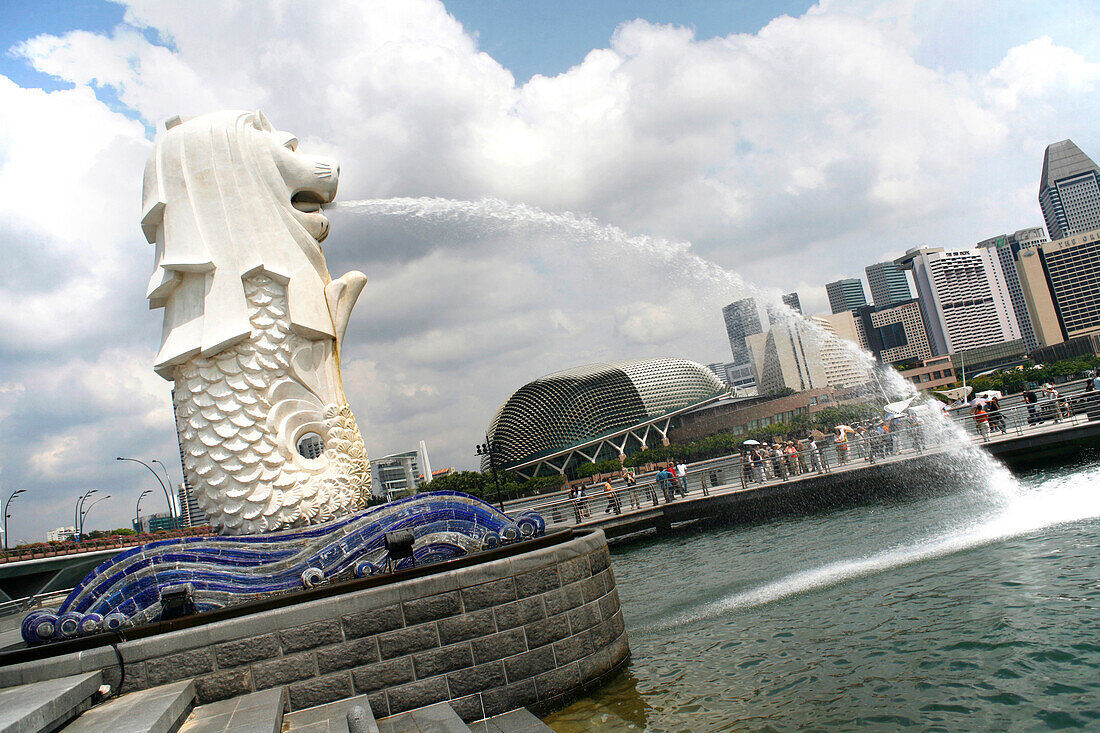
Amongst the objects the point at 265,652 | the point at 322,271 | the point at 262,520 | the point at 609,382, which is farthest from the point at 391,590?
the point at 609,382

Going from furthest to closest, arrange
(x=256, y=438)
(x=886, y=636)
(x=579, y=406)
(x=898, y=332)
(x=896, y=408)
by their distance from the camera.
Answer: (x=898, y=332), (x=579, y=406), (x=896, y=408), (x=256, y=438), (x=886, y=636)

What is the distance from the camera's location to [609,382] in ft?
213

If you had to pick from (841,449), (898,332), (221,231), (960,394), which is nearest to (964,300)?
(898,332)

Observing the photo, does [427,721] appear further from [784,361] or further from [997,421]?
[784,361]

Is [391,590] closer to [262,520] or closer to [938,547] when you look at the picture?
[262,520]

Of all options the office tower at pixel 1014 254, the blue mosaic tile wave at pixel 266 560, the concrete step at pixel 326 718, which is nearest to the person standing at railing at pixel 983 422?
the blue mosaic tile wave at pixel 266 560

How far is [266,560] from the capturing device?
22.3ft

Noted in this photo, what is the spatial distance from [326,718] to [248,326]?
15.9ft

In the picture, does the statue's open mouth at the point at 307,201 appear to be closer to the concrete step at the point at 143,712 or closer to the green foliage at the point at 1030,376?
the concrete step at the point at 143,712

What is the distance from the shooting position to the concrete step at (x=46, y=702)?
3.41m

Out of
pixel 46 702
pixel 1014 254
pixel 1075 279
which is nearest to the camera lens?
pixel 46 702

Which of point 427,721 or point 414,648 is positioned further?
point 414,648

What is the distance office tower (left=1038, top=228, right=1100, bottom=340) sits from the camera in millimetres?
117750

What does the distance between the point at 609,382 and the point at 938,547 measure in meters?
55.9
